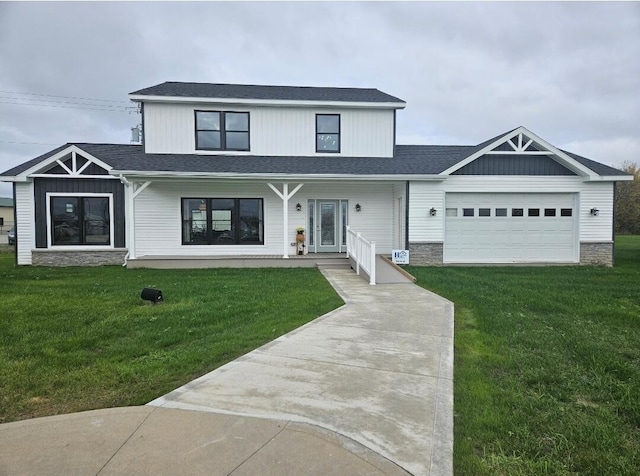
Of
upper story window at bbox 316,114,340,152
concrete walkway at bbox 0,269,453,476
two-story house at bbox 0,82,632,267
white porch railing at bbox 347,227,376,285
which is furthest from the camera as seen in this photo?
upper story window at bbox 316,114,340,152

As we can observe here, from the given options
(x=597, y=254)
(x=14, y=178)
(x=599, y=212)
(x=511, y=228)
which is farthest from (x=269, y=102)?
(x=597, y=254)

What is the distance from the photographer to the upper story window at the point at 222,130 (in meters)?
15.9

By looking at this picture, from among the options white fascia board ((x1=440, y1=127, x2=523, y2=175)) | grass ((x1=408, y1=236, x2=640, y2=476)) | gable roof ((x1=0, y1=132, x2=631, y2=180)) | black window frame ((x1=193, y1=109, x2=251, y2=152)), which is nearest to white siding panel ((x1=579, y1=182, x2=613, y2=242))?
gable roof ((x1=0, y1=132, x2=631, y2=180))

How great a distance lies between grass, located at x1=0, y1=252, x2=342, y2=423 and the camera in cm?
388

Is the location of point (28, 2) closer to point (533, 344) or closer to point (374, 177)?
point (374, 177)

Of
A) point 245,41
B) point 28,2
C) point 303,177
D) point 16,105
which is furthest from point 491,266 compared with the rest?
point 16,105

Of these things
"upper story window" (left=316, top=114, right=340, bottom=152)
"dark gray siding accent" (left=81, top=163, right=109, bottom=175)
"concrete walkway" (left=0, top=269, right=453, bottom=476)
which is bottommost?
"concrete walkway" (left=0, top=269, right=453, bottom=476)

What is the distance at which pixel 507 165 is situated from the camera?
14859 mm

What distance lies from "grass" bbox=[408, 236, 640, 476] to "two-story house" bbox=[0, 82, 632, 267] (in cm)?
656

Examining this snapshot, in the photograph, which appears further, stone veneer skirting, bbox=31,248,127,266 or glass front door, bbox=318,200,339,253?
glass front door, bbox=318,200,339,253

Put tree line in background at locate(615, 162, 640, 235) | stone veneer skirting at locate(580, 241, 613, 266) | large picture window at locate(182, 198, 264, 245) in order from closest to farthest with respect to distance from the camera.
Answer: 1. stone veneer skirting at locate(580, 241, 613, 266)
2. large picture window at locate(182, 198, 264, 245)
3. tree line in background at locate(615, 162, 640, 235)

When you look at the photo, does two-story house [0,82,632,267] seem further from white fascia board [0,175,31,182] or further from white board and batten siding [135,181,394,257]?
white fascia board [0,175,31,182]

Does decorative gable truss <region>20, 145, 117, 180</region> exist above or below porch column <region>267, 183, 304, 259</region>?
above

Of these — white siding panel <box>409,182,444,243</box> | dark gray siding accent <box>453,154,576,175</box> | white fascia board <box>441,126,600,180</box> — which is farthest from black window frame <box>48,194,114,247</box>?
dark gray siding accent <box>453,154,576,175</box>
